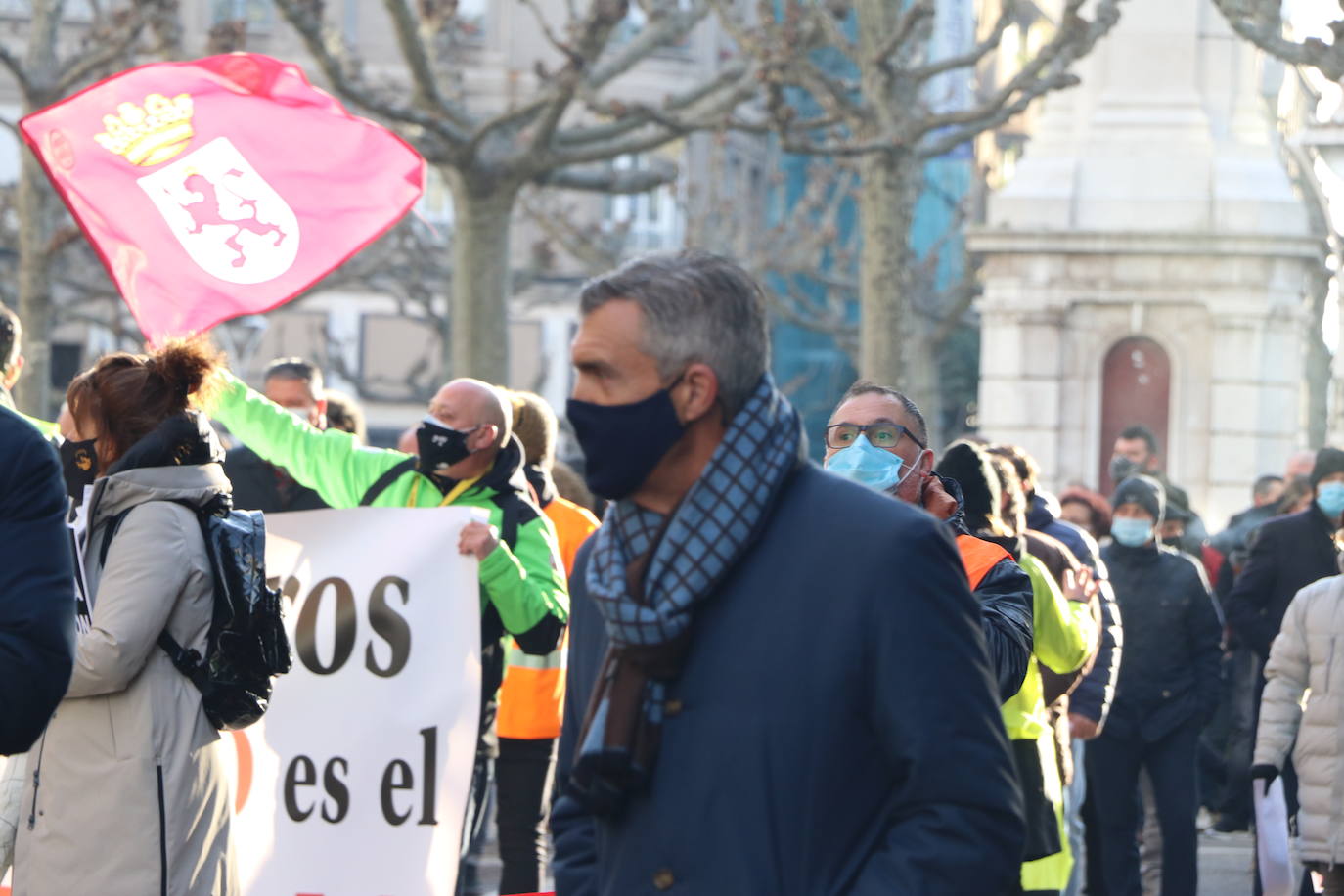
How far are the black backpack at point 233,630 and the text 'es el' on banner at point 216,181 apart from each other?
5.50 feet

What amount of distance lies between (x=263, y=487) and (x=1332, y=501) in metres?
4.96

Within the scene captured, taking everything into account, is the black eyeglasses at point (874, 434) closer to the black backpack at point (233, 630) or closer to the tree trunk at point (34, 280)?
the black backpack at point (233, 630)

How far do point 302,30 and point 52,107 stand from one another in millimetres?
8498

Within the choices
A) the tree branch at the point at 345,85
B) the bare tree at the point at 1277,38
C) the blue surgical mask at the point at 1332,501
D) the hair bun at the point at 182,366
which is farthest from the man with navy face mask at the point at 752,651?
the tree branch at the point at 345,85

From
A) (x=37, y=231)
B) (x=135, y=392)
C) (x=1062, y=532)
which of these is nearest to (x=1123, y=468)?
(x=1062, y=532)

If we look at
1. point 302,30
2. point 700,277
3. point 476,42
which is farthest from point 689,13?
point 476,42

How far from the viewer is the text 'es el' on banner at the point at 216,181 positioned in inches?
263

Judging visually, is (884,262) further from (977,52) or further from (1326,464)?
(1326,464)

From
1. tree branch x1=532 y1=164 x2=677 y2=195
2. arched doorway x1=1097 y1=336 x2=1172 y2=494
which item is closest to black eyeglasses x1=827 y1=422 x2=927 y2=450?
tree branch x1=532 y1=164 x2=677 y2=195

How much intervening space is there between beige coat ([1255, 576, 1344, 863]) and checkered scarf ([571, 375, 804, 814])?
4623mm

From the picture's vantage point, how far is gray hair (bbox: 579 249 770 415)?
9.78 feet

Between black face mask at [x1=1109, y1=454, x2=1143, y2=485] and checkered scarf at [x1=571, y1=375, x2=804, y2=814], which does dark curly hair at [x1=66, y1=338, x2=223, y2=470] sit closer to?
checkered scarf at [x1=571, y1=375, x2=804, y2=814]

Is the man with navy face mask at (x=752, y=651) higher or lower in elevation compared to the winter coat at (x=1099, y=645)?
higher

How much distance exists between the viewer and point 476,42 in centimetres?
4725
